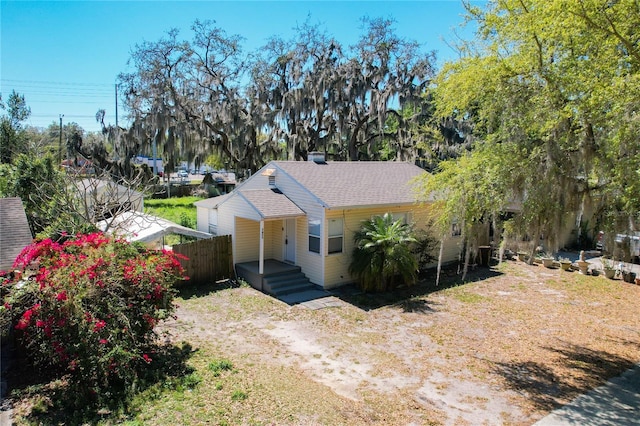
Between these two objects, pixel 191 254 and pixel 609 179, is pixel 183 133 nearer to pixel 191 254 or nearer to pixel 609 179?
pixel 191 254

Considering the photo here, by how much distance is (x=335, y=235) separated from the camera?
1318 centimetres

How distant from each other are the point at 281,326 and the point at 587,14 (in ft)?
28.6

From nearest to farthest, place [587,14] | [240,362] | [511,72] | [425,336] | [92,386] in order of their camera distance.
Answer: [92,386]
[587,14]
[240,362]
[511,72]
[425,336]

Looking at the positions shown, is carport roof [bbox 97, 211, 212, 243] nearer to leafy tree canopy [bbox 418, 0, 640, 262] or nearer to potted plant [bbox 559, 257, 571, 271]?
leafy tree canopy [bbox 418, 0, 640, 262]

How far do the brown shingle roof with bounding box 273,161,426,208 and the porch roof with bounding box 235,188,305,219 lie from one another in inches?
31.9

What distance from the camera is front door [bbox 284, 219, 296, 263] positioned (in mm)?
14184

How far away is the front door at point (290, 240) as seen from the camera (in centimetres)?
1418

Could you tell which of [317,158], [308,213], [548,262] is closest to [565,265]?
[548,262]

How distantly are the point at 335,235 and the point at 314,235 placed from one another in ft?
2.24

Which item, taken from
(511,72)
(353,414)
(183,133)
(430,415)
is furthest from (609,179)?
(183,133)

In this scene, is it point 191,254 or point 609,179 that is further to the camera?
point 191,254

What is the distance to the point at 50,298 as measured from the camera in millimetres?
6574

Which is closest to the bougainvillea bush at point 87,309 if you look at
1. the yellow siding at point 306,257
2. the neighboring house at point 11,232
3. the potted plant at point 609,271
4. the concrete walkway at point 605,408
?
the neighboring house at point 11,232

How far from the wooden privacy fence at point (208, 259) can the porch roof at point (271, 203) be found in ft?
5.49
